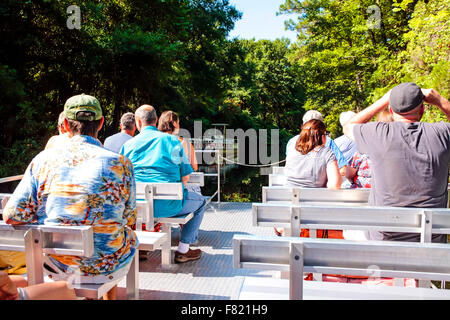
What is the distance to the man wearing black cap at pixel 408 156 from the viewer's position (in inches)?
84.4

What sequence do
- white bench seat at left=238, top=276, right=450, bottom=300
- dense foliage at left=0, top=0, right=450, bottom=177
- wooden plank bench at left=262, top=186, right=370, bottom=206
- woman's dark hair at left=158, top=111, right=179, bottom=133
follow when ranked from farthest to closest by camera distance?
dense foliage at left=0, top=0, right=450, bottom=177 → woman's dark hair at left=158, top=111, right=179, bottom=133 → wooden plank bench at left=262, top=186, right=370, bottom=206 → white bench seat at left=238, top=276, right=450, bottom=300

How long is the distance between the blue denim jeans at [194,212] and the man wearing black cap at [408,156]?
2.16 m

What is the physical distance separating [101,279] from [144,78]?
1112 centimetres

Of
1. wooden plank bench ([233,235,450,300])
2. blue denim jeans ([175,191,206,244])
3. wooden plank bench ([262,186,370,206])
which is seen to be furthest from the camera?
blue denim jeans ([175,191,206,244])

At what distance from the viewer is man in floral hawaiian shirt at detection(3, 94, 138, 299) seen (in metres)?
1.92

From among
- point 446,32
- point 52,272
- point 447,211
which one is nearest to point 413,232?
point 447,211

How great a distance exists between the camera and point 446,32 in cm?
865

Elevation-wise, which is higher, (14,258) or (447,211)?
(447,211)

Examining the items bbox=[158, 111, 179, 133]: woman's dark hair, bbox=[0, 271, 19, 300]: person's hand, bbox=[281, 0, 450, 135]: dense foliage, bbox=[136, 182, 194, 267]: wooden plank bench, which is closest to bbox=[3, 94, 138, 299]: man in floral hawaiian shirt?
bbox=[0, 271, 19, 300]: person's hand

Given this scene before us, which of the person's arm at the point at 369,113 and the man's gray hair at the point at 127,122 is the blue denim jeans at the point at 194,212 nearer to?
the man's gray hair at the point at 127,122

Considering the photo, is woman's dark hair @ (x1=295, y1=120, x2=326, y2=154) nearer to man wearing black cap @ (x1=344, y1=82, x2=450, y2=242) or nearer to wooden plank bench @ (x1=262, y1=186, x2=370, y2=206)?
wooden plank bench @ (x1=262, y1=186, x2=370, y2=206)

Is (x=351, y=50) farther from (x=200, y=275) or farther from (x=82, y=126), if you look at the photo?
(x=82, y=126)

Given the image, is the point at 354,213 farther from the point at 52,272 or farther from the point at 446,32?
the point at 446,32

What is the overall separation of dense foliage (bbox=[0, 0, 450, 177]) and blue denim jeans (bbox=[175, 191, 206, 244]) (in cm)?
617
